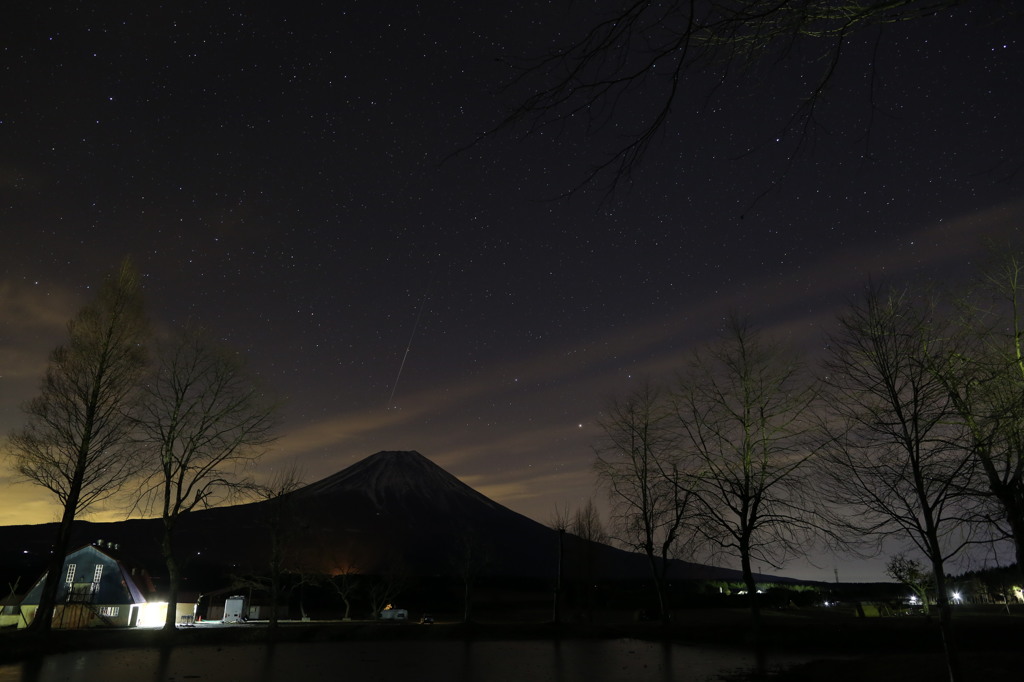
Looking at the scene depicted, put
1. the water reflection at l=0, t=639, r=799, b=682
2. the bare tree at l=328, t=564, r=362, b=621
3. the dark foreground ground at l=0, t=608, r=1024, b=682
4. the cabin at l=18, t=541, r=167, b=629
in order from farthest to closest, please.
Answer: the bare tree at l=328, t=564, r=362, b=621 < the cabin at l=18, t=541, r=167, b=629 < the water reflection at l=0, t=639, r=799, b=682 < the dark foreground ground at l=0, t=608, r=1024, b=682

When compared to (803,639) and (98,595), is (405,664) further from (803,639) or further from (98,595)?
(98,595)

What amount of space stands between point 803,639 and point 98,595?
50096 millimetres

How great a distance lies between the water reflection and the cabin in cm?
2661

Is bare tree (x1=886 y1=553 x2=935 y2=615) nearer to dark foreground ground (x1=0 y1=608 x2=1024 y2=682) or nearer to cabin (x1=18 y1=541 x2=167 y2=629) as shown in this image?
dark foreground ground (x1=0 y1=608 x2=1024 y2=682)

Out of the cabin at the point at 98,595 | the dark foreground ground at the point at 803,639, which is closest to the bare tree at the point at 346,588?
the cabin at the point at 98,595

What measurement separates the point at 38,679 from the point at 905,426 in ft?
66.1

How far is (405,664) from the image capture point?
61.6 ft

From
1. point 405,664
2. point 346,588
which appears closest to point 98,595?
point 346,588

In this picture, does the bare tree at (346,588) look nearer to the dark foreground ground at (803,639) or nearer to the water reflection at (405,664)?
the dark foreground ground at (803,639)

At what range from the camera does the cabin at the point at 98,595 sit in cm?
4384

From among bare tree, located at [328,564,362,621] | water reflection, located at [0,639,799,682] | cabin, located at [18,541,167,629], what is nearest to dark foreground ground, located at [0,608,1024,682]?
water reflection, located at [0,639,799,682]

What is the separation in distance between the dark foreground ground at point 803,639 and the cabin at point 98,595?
21865 mm

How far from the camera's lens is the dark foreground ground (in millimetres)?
13344

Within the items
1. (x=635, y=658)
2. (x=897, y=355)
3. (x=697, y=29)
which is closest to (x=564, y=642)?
(x=635, y=658)
